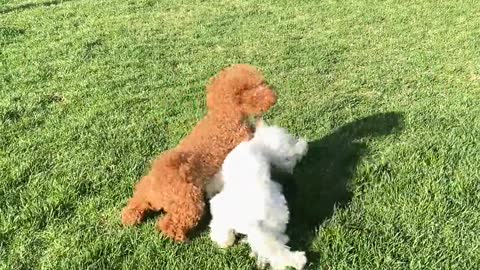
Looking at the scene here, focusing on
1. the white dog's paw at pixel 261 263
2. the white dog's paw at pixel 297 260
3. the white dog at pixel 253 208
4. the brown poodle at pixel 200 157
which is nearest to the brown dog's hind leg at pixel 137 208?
the brown poodle at pixel 200 157

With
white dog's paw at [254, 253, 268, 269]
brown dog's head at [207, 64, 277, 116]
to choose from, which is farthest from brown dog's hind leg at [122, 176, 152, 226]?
white dog's paw at [254, 253, 268, 269]

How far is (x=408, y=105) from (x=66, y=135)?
2.81 meters

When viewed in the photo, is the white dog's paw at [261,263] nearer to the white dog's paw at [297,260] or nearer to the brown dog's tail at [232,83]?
the white dog's paw at [297,260]

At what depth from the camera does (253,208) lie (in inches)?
118

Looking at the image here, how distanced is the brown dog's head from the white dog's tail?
715 millimetres

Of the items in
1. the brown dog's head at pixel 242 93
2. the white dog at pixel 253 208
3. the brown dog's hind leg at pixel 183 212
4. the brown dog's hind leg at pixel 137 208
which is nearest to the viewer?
the white dog at pixel 253 208

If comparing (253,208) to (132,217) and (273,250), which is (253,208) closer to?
(273,250)

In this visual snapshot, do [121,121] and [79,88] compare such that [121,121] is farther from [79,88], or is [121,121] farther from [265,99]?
[265,99]

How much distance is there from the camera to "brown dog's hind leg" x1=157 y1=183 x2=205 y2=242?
10.5ft

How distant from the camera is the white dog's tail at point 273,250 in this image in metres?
3.02

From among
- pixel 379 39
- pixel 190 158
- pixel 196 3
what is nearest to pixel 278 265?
pixel 190 158

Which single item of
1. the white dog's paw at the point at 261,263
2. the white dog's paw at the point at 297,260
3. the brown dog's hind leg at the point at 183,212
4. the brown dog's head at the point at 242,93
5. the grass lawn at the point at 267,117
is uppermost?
the brown dog's head at the point at 242,93

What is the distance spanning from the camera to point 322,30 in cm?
738

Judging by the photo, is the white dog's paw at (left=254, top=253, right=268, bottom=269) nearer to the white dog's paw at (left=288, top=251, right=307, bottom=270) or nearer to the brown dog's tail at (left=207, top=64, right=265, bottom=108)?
the white dog's paw at (left=288, top=251, right=307, bottom=270)
